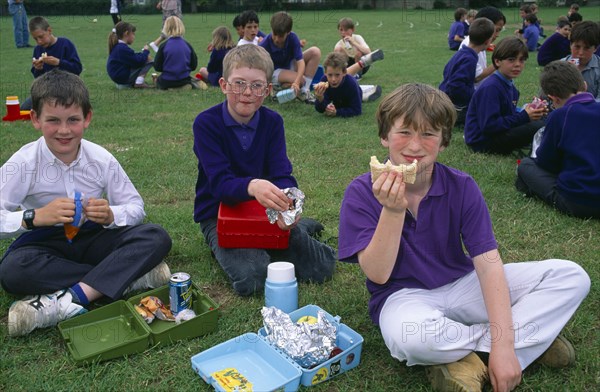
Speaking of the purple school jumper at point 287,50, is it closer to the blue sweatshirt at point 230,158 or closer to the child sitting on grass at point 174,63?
the child sitting on grass at point 174,63

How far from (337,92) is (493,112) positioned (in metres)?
2.15

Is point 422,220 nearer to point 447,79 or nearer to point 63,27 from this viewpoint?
point 447,79

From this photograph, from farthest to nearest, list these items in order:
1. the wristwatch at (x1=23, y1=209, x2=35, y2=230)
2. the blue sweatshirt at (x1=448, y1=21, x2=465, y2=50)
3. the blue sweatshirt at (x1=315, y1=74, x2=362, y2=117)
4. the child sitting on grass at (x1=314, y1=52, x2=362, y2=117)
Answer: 1. the blue sweatshirt at (x1=448, y1=21, x2=465, y2=50)
2. the blue sweatshirt at (x1=315, y1=74, x2=362, y2=117)
3. the child sitting on grass at (x1=314, y1=52, x2=362, y2=117)
4. the wristwatch at (x1=23, y1=209, x2=35, y2=230)

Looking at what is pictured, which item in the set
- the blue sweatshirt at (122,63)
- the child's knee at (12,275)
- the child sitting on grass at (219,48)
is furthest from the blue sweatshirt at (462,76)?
the blue sweatshirt at (122,63)

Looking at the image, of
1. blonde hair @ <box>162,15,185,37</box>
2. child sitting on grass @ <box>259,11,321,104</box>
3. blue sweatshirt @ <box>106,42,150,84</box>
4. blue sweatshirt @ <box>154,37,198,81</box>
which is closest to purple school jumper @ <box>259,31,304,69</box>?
child sitting on grass @ <box>259,11,321,104</box>

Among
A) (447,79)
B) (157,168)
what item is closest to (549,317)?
(157,168)

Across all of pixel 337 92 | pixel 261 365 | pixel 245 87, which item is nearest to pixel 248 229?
pixel 245 87

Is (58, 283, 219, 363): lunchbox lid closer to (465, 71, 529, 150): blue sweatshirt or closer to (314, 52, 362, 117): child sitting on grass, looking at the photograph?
(465, 71, 529, 150): blue sweatshirt

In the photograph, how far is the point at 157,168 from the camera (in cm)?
509

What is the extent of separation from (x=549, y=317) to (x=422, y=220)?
60 centimetres

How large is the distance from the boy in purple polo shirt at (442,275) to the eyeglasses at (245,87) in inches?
36.6

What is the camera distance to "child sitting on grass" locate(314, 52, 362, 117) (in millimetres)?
6832

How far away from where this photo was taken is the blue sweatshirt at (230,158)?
3094 mm

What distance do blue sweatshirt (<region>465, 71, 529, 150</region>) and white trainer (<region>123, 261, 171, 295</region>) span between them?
3.33 m
